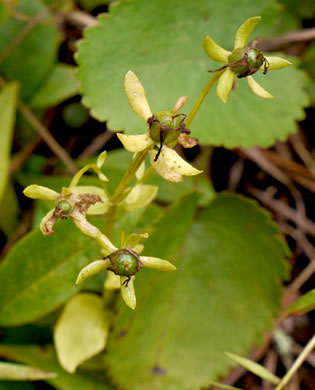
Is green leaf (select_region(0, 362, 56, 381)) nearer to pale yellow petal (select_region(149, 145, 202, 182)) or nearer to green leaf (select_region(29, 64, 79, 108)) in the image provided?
pale yellow petal (select_region(149, 145, 202, 182))

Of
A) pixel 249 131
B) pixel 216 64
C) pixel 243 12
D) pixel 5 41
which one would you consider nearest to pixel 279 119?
pixel 249 131

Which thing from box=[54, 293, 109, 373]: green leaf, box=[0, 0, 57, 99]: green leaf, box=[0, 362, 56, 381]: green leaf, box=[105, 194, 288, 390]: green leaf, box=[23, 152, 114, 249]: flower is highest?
box=[23, 152, 114, 249]: flower

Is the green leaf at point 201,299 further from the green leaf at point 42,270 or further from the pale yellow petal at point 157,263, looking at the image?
the pale yellow petal at point 157,263

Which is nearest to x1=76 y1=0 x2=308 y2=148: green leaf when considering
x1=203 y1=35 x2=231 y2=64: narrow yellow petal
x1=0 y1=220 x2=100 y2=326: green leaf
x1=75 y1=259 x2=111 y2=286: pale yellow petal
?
x1=0 y1=220 x2=100 y2=326: green leaf

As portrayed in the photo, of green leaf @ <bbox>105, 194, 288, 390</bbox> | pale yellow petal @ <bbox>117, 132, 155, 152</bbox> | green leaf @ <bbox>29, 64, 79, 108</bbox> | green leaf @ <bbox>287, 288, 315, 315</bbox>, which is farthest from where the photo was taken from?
green leaf @ <bbox>29, 64, 79, 108</bbox>

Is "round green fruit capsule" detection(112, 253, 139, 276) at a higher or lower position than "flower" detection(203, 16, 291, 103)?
lower

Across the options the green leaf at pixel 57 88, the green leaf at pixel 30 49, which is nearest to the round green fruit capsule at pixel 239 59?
the green leaf at pixel 57 88

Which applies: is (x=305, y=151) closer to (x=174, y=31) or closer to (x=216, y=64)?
(x=216, y=64)

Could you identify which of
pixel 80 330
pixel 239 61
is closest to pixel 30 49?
pixel 80 330
